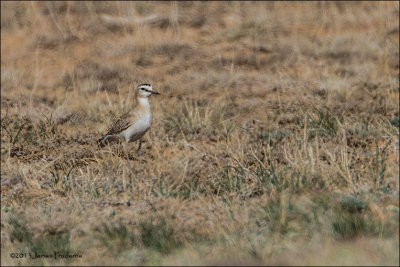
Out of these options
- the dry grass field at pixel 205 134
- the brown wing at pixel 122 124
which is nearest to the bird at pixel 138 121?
the brown wing at pixel 122 124

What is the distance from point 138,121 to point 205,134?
58.0 inches

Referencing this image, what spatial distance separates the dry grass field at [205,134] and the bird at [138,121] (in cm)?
27

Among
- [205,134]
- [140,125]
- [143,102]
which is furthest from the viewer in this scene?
[205,134]

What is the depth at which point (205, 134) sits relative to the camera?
990cm

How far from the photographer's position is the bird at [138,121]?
862 cm

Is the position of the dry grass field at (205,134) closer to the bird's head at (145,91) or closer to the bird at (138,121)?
the bird at (138,121)

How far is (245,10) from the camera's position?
16.1 m

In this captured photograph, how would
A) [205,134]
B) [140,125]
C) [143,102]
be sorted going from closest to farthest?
[140,125], [143,102], [205,134]

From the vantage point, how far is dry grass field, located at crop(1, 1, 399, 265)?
607 cm

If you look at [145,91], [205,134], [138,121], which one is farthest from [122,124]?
[205,134]

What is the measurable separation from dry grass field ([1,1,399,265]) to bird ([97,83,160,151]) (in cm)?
27

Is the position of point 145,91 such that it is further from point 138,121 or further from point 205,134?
point 205,134

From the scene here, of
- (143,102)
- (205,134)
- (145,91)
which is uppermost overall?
(145,91)

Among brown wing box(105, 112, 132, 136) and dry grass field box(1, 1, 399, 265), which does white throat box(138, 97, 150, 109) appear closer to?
brown wing box(105, 112, 132, 136)
